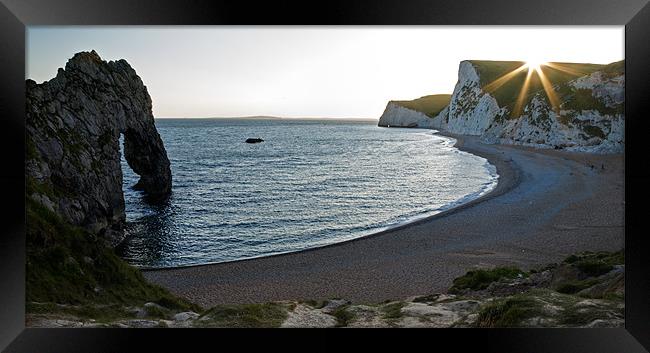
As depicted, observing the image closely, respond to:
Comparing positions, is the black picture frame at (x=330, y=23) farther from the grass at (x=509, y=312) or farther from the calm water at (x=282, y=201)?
the calm water at (x=282, y=201)

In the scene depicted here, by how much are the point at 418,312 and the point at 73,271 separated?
20.3 ft

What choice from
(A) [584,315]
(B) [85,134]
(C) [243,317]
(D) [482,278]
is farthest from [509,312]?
(B) [85,134]

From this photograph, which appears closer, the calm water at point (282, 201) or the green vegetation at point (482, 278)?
the green vegetation at point (482, 278)

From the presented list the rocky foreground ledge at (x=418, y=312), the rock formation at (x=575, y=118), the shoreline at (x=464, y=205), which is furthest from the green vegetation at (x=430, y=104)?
the rocky foreground ledge at (x=418, y=312)

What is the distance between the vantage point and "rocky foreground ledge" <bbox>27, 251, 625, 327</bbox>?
7.14 meters

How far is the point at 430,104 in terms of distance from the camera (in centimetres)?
12475

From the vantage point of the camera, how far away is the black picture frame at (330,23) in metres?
6.57

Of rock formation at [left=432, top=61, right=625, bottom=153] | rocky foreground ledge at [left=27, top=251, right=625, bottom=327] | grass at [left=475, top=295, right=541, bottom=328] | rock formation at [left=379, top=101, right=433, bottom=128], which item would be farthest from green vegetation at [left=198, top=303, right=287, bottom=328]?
rock formation at [left=379, top=101, right=433, bottom=128]

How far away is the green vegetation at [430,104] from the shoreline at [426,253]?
95.7 m

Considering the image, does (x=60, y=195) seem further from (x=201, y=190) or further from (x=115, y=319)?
(x=201, y=190)

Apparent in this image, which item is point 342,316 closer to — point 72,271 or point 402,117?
point 72,271

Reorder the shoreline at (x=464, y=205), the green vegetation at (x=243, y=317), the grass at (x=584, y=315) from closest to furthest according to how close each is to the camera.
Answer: the grass at (x=584, y=315) → the green vegetation at (x=243, y=317) → the shoreline at (x=464, y=205)

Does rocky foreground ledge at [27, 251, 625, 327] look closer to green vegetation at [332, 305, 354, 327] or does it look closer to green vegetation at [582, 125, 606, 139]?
green vegetation at [332, 305, 354, 327]

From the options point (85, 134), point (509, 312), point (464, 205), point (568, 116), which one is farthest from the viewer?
point (568, 116)
